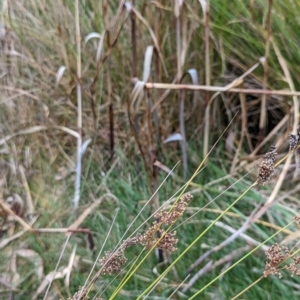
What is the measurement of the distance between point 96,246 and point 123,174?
241 millimetres

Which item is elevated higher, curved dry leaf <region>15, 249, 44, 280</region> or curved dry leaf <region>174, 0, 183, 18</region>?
curved dry leaf <region>174, 0, 183, 18</region>

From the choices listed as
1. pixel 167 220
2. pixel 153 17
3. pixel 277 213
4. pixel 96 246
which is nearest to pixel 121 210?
pixel 96 246

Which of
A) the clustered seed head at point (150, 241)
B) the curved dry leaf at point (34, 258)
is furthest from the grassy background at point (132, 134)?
the clustered seed head at point (150, 241)

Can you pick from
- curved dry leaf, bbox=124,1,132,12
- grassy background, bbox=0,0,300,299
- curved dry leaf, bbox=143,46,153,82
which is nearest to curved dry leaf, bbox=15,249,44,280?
grassy background, bbox=0,0,300,299

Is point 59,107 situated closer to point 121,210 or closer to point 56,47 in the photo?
point 56,47

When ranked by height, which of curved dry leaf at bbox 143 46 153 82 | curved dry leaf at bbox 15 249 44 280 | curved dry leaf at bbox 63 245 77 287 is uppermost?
curved dry leaf at bbox 143 46 153 82

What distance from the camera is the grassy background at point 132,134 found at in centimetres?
104

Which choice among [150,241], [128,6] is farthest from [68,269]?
[128,6]

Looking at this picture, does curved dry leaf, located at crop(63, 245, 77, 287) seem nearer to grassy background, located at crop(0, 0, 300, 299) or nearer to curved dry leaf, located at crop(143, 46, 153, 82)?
grassy background, located at crop(0, 0, 300, 299)

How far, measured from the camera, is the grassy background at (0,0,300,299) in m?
1.04

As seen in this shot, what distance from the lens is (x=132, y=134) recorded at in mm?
1338

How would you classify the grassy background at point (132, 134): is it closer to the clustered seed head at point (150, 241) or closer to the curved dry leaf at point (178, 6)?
the curved dry leaf at point (178, 6)

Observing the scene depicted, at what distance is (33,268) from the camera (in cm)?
106

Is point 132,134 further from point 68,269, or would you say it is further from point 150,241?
point 150,241
